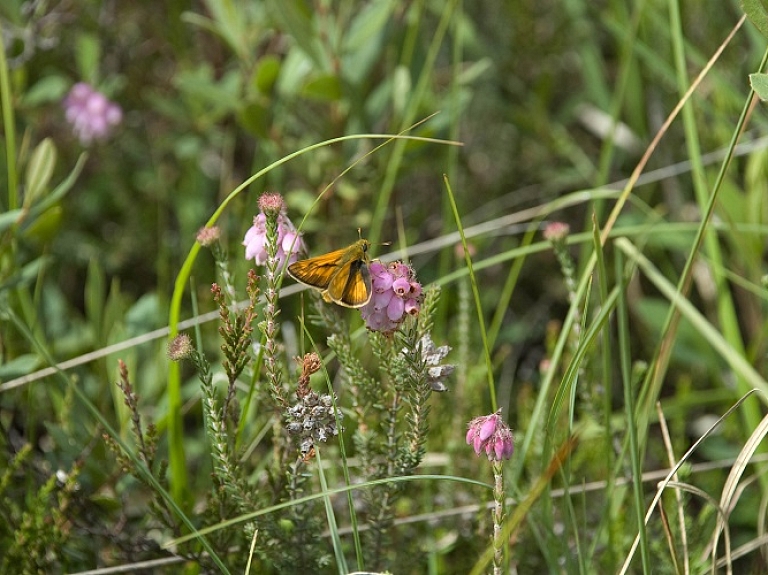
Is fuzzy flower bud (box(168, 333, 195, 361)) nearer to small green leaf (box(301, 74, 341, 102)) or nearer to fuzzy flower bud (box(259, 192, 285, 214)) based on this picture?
fuzzy flower bud (box(259, 192, 285, 214))

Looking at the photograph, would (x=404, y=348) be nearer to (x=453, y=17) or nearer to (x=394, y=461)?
(x=394, y=461)

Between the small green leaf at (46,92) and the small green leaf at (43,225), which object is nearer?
the small green leaf at (43,225)

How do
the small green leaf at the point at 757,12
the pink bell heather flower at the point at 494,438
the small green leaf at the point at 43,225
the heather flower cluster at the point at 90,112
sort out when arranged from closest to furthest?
the pink bell heather flower at the point at 494,438 < the small green leaf at the point at 757,12 < the small green leaf at the point at 43,225 < the heather flower cluster at the point at 90,112

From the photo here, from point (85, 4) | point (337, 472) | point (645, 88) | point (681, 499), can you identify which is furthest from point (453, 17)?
point (681, 499)

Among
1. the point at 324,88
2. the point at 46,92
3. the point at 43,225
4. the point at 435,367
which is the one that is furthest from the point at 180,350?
the point at 46,92

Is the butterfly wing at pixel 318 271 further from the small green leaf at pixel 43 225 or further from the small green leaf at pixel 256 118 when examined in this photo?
the small green leaf at pixel 256 118

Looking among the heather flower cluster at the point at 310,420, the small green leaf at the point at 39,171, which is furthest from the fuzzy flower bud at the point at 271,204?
the small green leaf at the point at 39,171
